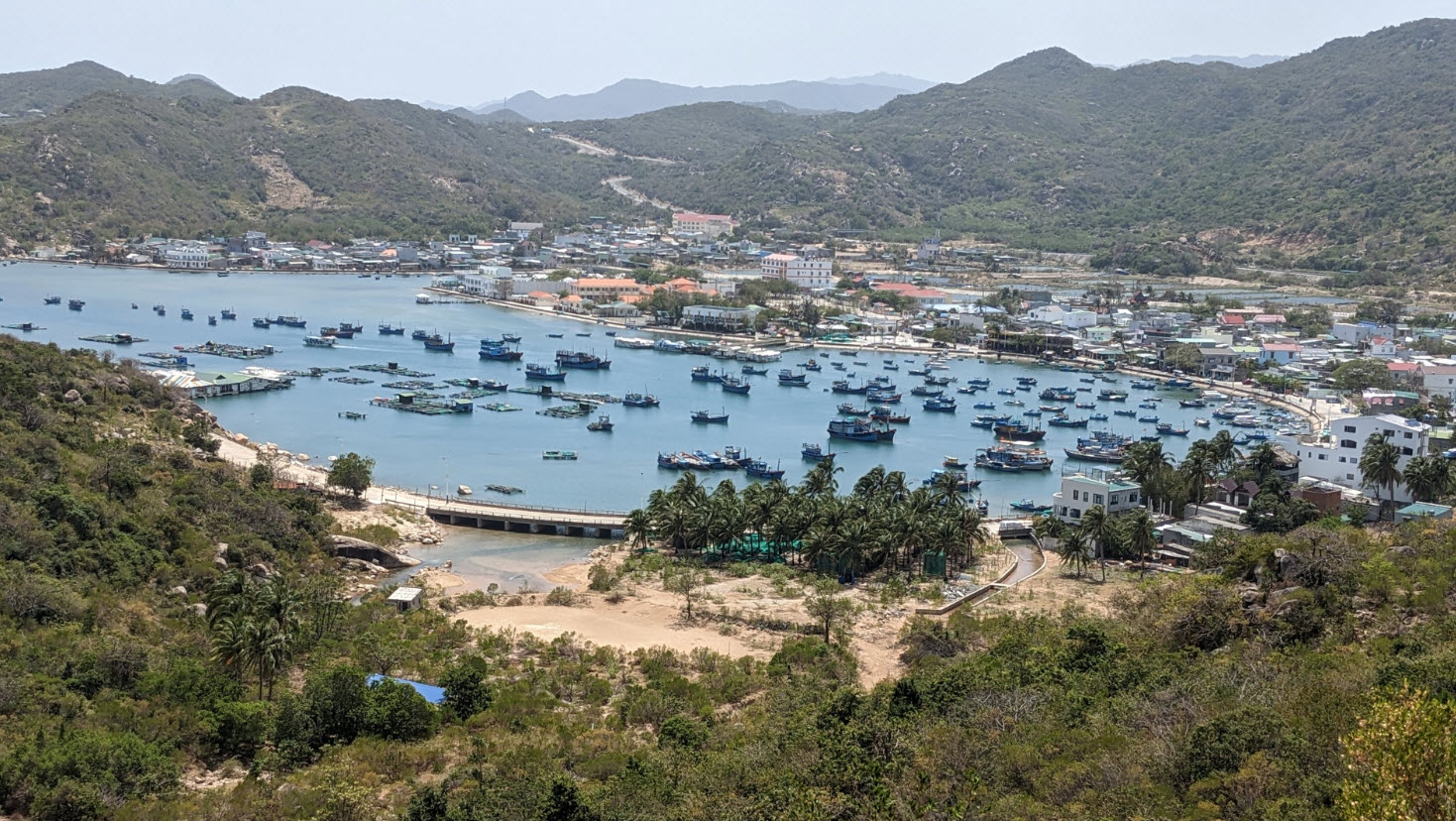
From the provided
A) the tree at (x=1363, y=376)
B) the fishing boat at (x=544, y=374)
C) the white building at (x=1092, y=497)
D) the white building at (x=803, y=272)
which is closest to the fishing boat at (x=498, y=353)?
the fishing boat at (x=544, y=374)

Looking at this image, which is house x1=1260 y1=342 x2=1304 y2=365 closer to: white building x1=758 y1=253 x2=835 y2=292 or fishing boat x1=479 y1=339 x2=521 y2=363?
white building x1=758 y1=253 x2=835 y2=292

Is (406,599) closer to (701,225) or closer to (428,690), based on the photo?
(428,690)

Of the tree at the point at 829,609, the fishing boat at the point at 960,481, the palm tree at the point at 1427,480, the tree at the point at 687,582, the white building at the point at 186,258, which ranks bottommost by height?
the fishing boat at the point at 960,481

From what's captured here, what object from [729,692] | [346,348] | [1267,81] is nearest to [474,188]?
[346,348]

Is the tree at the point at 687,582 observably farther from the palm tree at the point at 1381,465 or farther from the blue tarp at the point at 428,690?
the palm tree at the point at 1381,465

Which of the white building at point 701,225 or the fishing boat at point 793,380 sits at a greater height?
the white building at point 701,225

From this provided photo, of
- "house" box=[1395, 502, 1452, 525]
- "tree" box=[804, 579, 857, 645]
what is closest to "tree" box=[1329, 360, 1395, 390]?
"house" box=[1395, 502, 1452, 525]
